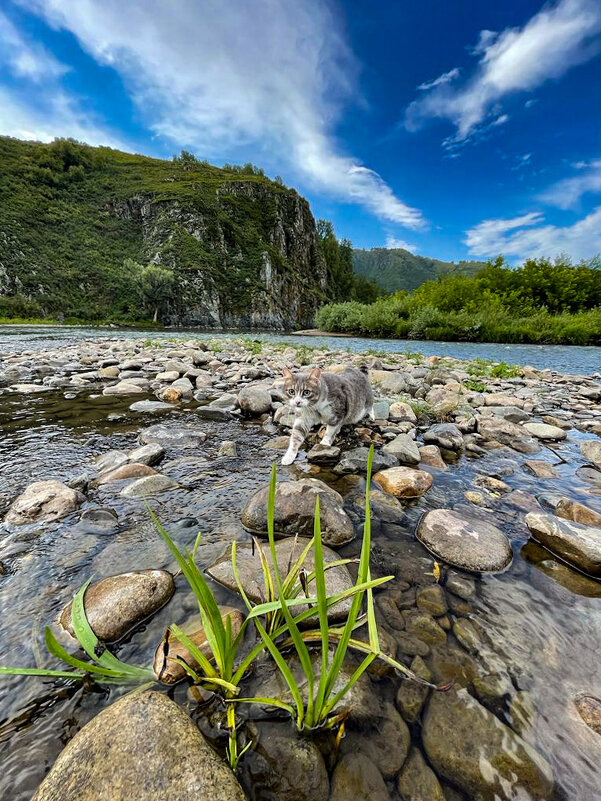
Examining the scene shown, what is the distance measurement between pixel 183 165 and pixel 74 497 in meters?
126

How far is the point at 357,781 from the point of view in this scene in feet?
3.94

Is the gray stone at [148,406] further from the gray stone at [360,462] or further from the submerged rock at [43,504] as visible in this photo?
the gray stone at [360,462]

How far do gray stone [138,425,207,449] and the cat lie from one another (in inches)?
56.7

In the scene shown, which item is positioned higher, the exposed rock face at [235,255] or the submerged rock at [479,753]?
the exposed rock face at [235,255]

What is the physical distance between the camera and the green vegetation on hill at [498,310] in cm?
2447

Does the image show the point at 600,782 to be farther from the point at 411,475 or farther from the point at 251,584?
the point at 411,475

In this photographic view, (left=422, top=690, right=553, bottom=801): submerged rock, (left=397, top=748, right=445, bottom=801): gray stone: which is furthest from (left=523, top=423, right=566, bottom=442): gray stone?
(left=397, top=748, right=445, bottom=801): gray stone

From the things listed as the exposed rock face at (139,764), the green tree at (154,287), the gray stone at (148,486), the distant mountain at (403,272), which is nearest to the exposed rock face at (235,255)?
the green tree at (154,287)

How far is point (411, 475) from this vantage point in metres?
3.50

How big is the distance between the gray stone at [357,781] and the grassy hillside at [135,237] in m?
59.6

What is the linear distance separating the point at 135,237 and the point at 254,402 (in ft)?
262

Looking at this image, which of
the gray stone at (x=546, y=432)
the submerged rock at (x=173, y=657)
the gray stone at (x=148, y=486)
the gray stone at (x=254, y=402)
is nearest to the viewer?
the submerged rock at (x=173, y=657)

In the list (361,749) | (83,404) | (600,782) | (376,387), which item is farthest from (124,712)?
(376,387)

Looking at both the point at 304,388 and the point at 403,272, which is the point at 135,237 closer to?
the point at 304,388
